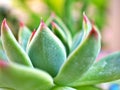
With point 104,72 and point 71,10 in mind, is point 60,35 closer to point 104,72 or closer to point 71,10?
point 104,72

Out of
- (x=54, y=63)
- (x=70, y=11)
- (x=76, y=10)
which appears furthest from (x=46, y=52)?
(x=76, y=10)

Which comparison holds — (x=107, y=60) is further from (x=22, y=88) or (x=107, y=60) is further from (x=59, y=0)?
(x=59, y=0)

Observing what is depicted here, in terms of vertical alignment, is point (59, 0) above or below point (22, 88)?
above

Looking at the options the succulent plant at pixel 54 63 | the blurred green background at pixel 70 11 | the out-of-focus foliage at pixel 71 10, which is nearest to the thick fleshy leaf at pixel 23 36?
the succulent plant at pixel 54 63

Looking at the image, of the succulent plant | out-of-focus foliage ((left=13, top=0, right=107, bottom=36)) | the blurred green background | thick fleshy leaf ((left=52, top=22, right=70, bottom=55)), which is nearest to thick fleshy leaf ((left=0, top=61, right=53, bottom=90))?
the succulent plant

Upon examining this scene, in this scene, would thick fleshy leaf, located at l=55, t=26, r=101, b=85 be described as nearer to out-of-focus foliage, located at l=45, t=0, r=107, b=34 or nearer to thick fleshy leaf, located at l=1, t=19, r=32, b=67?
thick fleshy leaf, located at l=1, t=19, r=32, b=67

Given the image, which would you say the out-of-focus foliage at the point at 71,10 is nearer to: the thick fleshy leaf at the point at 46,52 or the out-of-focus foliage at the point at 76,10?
the out-of-focus foliage at the point at 76,10

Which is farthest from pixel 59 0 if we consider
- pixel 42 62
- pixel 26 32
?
pixel 42 62
